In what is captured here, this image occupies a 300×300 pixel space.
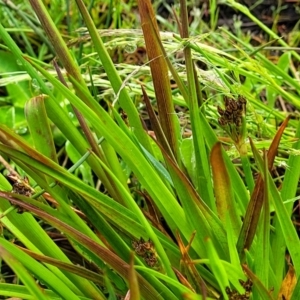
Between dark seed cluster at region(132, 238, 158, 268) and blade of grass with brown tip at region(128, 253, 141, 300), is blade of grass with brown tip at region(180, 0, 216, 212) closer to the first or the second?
dark seed cluster at region(132, 238, 158, 268)

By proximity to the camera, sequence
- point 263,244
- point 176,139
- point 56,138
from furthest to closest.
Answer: point 56,138 < point 176,139 < point 263,244

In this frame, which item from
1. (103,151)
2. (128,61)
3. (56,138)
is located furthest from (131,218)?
(128,61)

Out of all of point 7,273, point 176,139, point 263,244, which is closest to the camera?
point 263,244

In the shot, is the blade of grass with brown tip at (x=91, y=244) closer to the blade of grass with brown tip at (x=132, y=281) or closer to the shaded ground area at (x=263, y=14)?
the blade of grass with brown tip at (x=132, y=281)

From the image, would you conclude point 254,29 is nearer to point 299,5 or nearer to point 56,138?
point 299,5

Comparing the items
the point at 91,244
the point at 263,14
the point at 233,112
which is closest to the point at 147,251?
the point at 91,244

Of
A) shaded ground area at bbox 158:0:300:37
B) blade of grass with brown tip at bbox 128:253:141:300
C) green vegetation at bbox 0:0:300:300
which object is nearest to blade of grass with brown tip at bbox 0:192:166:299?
green vegetation at bbox 0:0:300:300

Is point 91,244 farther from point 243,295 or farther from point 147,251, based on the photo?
point 243,295

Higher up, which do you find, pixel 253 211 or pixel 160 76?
pixel 160 76

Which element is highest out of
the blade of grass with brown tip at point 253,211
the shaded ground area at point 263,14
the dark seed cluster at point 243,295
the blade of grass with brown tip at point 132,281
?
the blade of grass with brown tip at point 132,281

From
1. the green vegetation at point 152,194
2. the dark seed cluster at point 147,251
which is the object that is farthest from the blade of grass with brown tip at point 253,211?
the dark seed cluster at point 147,251

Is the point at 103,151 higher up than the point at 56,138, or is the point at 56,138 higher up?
the point at 103,151
